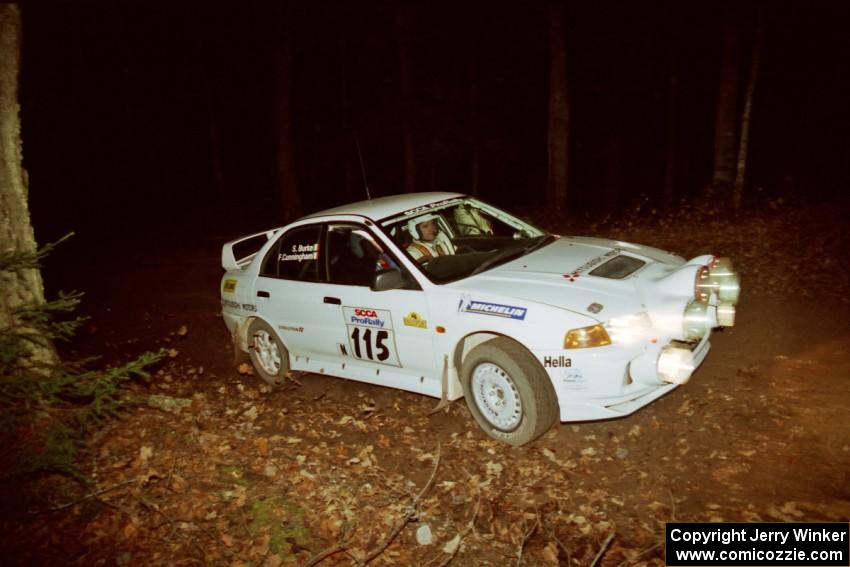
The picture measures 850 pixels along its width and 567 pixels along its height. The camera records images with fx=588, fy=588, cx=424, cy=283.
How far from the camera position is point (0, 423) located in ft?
12.7

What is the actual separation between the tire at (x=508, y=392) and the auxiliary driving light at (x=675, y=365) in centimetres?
80

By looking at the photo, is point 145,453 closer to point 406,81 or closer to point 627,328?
point 627,328

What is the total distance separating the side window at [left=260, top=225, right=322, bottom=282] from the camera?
5801 mm

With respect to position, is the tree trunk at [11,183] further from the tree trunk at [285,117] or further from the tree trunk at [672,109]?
the tree trunk at [672,109]

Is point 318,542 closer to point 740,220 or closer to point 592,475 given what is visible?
point 592,475

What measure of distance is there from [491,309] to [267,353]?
10.0 feet

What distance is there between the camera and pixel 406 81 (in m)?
21.2

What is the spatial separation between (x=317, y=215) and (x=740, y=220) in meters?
8.57

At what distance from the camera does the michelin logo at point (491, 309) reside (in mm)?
4363

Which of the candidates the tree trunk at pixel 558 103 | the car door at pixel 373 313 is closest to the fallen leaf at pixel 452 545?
the car door at pixel 373 313

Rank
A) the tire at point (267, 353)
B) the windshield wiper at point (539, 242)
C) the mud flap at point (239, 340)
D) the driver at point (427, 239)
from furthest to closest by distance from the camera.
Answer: the mud flap at point (239, 340) → the tire at point (267, 353) → the driver at point (427, 239) → the windshield wiper at point (539, 242)

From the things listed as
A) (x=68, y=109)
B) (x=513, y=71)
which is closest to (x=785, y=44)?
(x=513, y=71)

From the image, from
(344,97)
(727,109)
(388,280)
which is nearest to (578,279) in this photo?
(388,280)

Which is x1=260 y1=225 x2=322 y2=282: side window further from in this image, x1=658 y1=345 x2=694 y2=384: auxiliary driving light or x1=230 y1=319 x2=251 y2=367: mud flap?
x1=658 y1=345 x2=694 y2=384: auxiliary driving light
